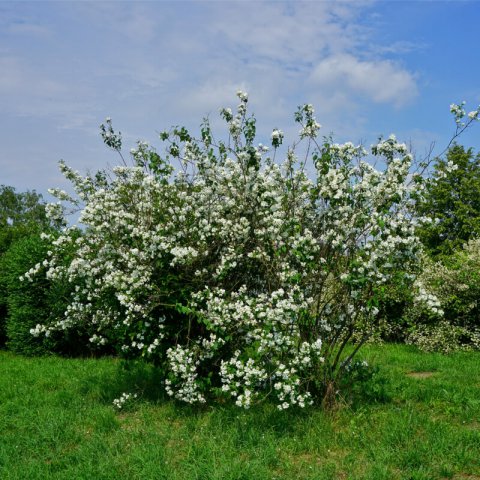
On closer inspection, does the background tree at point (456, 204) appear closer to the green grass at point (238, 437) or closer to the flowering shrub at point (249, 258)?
the green grass at point (238, 437)

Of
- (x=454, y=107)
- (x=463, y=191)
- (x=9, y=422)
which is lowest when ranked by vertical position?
(x=9, y=422)

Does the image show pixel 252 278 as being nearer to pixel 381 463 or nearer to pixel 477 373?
pixel 381 463

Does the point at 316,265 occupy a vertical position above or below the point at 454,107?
below

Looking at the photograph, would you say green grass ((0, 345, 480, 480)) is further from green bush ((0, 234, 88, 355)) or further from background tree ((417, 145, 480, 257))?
background tree ((417, 145, 480, 257))

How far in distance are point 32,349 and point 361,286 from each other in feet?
32.8

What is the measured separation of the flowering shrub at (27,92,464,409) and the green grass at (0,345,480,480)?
1.36 ft

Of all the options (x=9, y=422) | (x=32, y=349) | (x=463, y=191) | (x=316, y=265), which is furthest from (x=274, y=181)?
(x=463, y=191)

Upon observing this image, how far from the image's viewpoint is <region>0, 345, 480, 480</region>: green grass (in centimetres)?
566

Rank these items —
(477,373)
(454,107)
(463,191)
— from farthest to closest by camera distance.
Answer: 1. (463,191)
2. (477,373)
3. (454,107)

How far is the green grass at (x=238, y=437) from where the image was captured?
18.6 feet

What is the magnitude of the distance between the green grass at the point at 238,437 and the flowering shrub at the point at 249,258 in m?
0.42

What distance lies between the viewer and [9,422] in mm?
7660

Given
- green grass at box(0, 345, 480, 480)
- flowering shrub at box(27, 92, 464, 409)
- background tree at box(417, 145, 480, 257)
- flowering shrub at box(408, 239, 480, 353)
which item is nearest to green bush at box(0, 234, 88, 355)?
green grass at box(0, 345, 480, 480)

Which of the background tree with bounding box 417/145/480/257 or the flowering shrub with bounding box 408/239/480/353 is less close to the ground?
the background tree with bounding box 417/145/480/257
